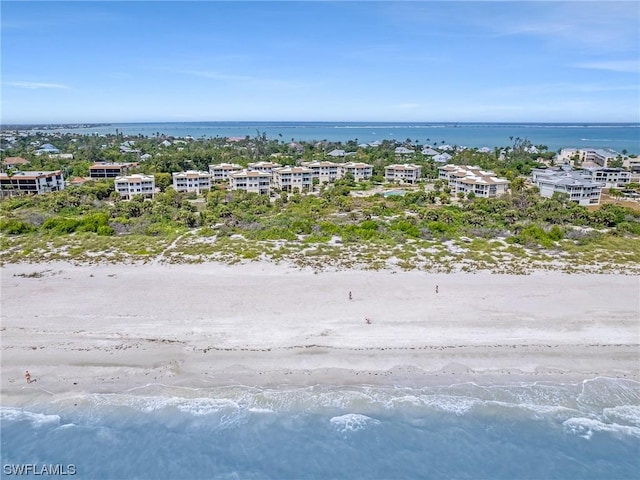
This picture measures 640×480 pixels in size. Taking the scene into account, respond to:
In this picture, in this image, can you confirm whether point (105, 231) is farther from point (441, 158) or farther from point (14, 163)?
point (441, 158)

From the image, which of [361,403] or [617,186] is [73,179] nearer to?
[361,403]

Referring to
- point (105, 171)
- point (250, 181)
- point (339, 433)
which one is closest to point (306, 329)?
point (339, 433)

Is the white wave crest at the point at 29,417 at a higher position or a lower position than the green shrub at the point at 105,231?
lower

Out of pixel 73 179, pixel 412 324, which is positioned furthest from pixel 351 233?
pixel 73 179

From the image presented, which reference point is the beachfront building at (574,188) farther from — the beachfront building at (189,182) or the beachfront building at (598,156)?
the beachfront building at (189,182)

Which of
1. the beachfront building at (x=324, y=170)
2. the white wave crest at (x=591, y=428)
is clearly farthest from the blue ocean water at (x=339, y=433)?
the beachfront building at (x=324, y=170)
